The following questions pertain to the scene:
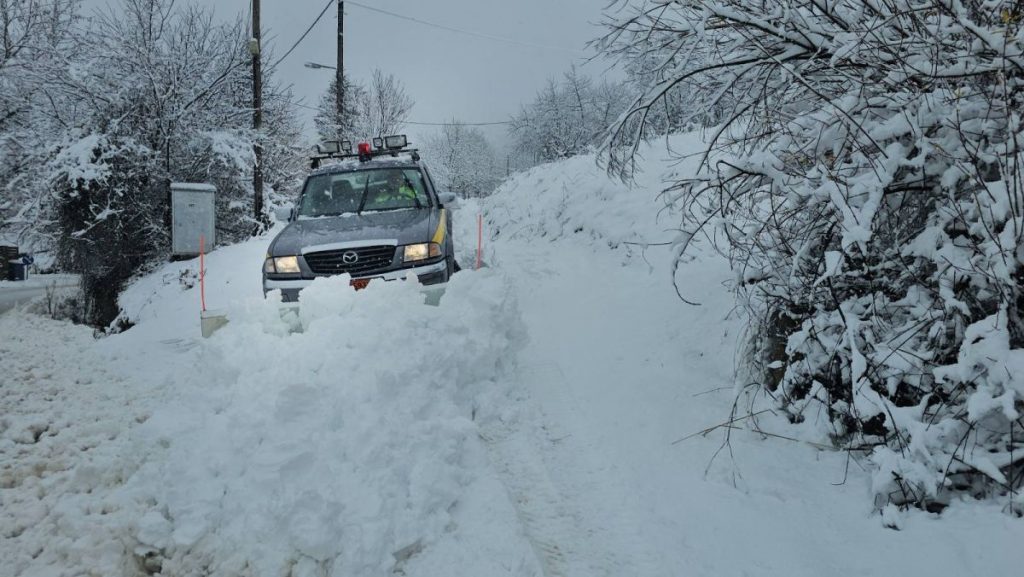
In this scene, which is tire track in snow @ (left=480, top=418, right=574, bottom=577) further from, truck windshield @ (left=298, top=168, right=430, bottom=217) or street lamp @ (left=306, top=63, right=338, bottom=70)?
street lamp @ (left=306, top=63, right=338, bottom=70)

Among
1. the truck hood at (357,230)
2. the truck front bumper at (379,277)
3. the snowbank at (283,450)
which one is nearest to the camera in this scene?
the snowbank at (283,450)

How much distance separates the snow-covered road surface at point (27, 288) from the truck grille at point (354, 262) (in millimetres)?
9307

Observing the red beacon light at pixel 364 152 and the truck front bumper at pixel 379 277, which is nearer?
the truck front bumper at pixel 379 277

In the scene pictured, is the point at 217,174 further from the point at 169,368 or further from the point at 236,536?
the point at 236,536

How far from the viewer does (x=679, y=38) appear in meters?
3.87

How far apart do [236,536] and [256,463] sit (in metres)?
0.46

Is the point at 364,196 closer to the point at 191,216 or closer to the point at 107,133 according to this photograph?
the point at 191,216

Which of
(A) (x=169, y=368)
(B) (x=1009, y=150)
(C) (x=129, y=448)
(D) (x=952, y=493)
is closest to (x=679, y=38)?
(B) (x=1009, y=150)

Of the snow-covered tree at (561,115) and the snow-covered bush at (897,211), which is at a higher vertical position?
the snow-covered tree at (561,115)

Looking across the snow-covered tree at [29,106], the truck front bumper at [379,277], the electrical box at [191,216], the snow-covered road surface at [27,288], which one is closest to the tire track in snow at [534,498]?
the truck front bumper at [379,277]

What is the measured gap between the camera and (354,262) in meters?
5.70

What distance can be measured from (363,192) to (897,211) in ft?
19.0

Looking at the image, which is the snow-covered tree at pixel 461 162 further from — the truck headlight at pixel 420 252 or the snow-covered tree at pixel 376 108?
the truck headlight at pixel 420 252

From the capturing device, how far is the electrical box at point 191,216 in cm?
1139
